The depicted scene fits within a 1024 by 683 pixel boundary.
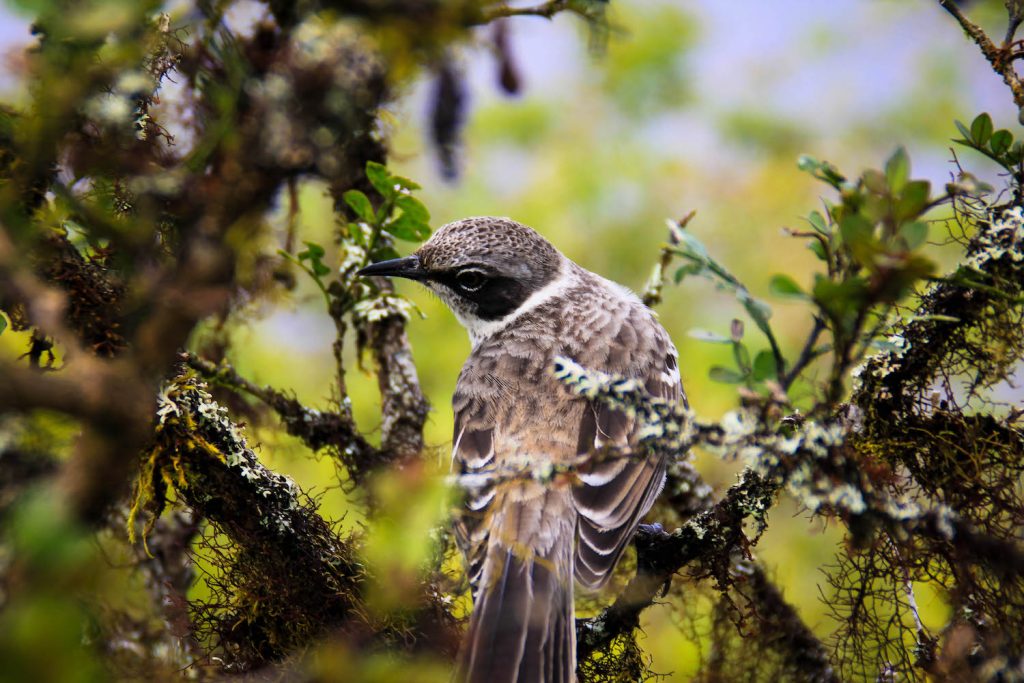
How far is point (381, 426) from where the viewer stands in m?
3.70

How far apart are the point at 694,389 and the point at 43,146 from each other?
18.7 feet

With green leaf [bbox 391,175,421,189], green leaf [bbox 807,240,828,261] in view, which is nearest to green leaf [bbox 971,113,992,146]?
green leaf [bbox 807,240,828,261]

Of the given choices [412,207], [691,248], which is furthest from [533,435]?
[691,248]

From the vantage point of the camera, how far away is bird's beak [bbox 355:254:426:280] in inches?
138

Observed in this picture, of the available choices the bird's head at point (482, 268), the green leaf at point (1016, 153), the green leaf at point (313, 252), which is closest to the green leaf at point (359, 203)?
the green leaf at point (313, 252)

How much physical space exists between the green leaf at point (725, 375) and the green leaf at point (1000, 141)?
0.98 meters

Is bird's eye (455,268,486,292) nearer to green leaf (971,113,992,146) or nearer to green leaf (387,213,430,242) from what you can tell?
green leaf (387,213,430,242)

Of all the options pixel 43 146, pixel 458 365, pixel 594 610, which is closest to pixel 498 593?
pixel 594 610

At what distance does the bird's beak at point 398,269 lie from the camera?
3.50 m

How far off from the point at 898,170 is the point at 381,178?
2025mm

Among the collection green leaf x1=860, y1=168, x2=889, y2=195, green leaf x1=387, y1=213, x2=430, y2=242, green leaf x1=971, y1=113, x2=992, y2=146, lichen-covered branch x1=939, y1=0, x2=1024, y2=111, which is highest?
lichen-covered branch x1=939, y1=0, x2=1024, y2=111

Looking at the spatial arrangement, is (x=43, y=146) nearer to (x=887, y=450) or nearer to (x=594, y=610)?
(x=887, y=450)

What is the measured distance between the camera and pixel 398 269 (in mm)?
3881

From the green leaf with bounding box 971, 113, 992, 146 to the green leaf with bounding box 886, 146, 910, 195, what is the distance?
0.76 m
